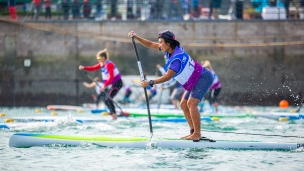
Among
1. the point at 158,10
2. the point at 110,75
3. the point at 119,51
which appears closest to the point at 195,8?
the point at 158,10

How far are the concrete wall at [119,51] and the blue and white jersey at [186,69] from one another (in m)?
12.6

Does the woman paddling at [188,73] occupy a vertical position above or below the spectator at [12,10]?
below

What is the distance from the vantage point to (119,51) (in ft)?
75.8

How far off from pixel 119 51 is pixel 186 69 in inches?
522

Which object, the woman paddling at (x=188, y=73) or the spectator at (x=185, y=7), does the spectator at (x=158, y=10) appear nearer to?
the spectator at (x=185, y=7)

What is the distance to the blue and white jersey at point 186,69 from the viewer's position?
9922 mm

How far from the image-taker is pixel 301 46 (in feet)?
75.1

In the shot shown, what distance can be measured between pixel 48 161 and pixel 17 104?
551 inches

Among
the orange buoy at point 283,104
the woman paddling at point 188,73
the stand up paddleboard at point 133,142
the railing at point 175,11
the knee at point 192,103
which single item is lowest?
the orange buoy at point 283,104

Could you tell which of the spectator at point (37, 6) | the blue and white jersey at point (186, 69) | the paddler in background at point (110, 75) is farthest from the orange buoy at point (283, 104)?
the blue and white jersey at point (186, 69)

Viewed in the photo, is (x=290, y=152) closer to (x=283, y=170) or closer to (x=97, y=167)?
(x=283, y=170)

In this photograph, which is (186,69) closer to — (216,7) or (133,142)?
(133,142)

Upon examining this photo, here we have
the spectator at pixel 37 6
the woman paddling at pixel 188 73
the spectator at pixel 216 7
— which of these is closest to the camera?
the woman paddling at pixel 188 73

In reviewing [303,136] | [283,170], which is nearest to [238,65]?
[303,136]
